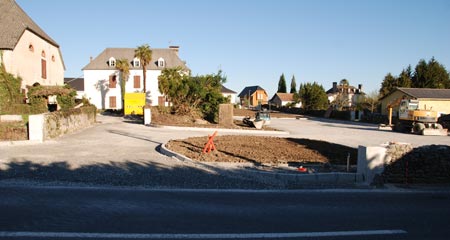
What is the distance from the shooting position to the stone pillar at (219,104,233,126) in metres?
28.7

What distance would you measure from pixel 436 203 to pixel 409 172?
1923 mm

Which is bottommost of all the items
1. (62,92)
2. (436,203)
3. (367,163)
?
(436,203)

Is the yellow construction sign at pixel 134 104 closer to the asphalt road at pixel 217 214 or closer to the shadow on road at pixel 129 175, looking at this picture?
the shadow on road at pixel 129 175

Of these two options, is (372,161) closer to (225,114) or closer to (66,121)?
(66,121)

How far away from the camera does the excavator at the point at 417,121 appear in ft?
89.5

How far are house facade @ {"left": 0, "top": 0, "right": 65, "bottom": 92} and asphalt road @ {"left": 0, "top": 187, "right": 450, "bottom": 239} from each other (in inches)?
1050

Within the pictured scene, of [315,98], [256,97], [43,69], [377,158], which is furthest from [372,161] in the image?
[256,97]

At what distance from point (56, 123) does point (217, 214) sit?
14.8 m

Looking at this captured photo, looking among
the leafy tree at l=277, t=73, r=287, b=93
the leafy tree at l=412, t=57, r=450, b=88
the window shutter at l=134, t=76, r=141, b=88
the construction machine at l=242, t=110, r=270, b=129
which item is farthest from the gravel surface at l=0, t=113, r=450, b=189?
the leafy tree at l=277, t=73, r=287, b=93

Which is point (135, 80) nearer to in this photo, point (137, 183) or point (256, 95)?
point (137, 183)

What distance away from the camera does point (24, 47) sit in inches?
1280

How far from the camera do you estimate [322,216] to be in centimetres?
654

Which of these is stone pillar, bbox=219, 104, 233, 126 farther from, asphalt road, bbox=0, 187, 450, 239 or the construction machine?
asphalt road, bbox=0, 187, 450, 239

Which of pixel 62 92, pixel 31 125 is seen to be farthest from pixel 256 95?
pixel 31 125
